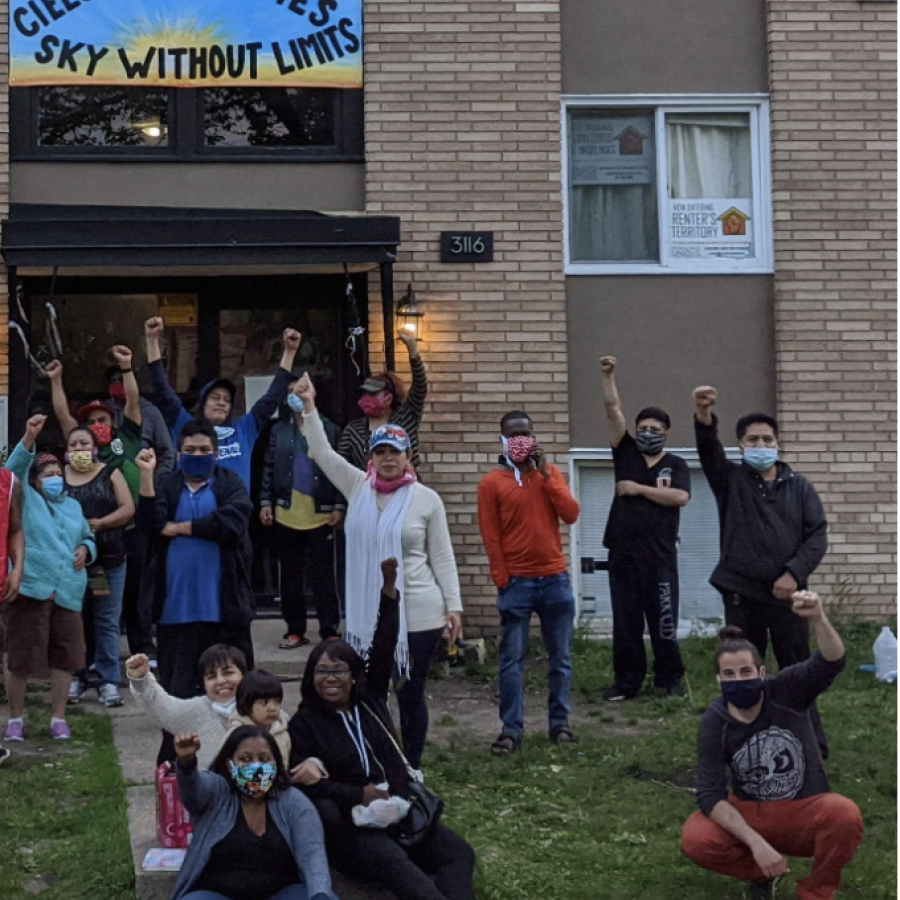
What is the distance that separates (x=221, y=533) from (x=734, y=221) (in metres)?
5.86

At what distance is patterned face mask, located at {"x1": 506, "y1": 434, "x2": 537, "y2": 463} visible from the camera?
909 cm

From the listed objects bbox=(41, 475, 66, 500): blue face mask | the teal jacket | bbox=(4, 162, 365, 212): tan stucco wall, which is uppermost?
bbox=(4, 162, 365, 212): tan stucco wall

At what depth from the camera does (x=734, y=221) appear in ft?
41.1

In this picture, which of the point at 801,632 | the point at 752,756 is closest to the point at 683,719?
the point at 801,632

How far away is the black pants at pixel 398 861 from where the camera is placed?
648 centimetres

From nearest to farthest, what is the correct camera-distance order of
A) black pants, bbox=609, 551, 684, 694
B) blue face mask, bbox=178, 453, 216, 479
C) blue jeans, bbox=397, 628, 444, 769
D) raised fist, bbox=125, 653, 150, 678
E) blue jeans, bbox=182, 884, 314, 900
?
1. blue jeans, bbox=182, 884, 314, 900
2. raised fist, bbox=125, 653, 150, 678
3. blue jeans, bbox=397, 628, 444, 769
4. blue face mask, bbox=178, 453, 216, 479
5. black pants, bbox=609, 551, 684, 694

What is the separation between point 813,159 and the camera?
12.4m

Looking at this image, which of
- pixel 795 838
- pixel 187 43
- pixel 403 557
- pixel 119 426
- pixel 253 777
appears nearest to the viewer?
pixel 253 777

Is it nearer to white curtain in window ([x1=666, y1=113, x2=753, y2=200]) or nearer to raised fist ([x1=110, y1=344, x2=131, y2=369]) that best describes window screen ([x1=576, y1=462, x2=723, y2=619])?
white curtain in window ([x1=666, y1=113, x2=753, y2=200])

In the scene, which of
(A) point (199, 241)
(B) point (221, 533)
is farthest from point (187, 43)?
(B) point (221, 533)

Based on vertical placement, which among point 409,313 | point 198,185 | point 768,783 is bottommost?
point 768,783

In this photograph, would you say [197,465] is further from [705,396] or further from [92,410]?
[705,396]

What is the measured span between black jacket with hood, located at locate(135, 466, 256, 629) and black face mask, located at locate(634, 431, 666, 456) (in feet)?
9.10

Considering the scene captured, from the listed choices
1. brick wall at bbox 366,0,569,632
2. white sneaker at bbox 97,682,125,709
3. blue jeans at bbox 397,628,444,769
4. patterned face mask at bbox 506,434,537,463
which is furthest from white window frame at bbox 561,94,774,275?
blue jeans at bbox 397,628,444,769
